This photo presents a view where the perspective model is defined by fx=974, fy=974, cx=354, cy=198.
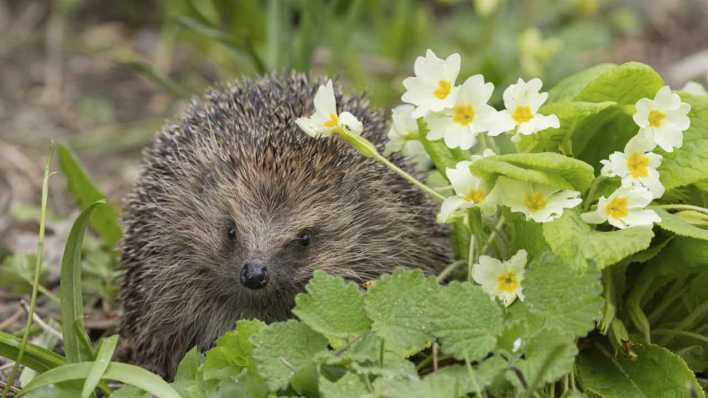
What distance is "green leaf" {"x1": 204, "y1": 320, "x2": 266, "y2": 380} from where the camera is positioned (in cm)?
354

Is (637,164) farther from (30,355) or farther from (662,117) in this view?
(30,355)

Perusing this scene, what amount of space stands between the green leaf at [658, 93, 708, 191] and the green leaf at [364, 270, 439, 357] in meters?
1.07

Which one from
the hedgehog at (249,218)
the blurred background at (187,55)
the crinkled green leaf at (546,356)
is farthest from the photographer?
the blurred background at (187,55)

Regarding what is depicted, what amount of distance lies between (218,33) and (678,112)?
3404 mm

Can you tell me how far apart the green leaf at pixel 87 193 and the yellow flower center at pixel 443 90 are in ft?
6.46

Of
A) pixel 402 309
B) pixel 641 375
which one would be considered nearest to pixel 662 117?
pixel 641 375

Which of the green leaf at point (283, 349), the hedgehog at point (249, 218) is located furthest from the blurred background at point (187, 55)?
the green leaf at point (283, 349)

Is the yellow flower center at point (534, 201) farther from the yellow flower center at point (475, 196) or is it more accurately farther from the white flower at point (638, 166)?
the white flower at point (638, 166)

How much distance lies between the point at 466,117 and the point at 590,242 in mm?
685

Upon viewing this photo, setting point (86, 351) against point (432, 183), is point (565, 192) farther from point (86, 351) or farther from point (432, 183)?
point (86, 351)

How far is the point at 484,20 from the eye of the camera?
27.7ft

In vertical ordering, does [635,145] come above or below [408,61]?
above

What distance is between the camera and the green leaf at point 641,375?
361 cm

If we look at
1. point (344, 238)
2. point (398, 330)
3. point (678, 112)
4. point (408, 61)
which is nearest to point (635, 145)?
point (678, 112)
